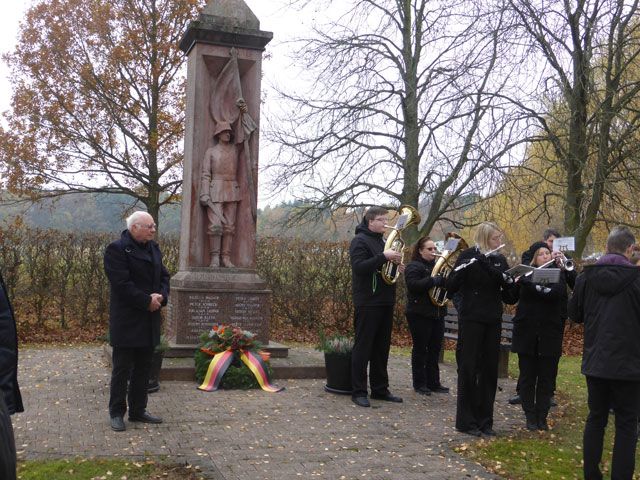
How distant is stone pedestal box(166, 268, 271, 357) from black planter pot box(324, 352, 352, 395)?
1761 mm

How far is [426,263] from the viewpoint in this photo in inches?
362

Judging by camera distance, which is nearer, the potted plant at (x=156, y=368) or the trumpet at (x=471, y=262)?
the trumpet at (x=471, y=262)

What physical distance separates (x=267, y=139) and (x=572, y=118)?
320 inches

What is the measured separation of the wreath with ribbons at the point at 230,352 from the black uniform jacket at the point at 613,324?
4.25 metres

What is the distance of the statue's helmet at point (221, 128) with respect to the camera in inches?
412

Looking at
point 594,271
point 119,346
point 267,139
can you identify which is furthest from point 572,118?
point 119,346

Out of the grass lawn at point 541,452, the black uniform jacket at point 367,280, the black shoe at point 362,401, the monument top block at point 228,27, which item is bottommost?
the grass lawn at point 541,452

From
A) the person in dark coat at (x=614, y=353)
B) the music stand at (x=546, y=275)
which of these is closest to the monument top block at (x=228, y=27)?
the music stand at (x=546, y=275)

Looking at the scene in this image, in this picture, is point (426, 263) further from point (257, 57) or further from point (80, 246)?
point (80, 246)

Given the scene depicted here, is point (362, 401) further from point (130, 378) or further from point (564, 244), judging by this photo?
point (564, 244)

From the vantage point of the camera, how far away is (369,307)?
8102 mm

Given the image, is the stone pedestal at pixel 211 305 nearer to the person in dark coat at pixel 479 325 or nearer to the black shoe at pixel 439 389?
the black shoe at pixel 439 389

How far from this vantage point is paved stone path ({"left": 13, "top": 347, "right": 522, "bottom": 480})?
225 inches

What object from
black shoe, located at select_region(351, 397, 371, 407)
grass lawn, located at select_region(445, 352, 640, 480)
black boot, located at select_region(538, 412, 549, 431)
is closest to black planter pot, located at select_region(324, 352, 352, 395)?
black shoe, located at select_region(351, 397, 371, 407)
